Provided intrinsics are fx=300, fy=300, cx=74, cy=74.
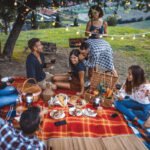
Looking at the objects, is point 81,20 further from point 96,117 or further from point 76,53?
point 96,117

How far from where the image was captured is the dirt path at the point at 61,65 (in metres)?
9.06

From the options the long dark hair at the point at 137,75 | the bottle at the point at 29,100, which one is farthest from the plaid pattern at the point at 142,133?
the bottle at the point at 29,100

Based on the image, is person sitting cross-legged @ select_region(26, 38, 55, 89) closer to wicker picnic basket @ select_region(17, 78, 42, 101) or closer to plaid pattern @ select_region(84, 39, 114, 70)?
wicker picnic basket @ select_region(17, 78, 42, 101)

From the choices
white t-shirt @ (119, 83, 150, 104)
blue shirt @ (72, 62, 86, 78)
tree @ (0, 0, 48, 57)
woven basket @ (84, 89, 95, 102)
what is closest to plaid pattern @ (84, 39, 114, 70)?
→ blue shirt @ (72, 62, 86, 78)

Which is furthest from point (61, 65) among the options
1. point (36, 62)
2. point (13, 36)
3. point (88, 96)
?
point (88, 96)

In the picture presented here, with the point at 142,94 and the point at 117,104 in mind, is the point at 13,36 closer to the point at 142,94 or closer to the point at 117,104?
the point at 117,104

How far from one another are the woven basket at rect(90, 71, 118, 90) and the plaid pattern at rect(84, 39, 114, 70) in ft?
2.30

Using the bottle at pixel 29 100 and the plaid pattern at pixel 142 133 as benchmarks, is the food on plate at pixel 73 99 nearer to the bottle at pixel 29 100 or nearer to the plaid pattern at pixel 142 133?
the bottle at pixel 29 100

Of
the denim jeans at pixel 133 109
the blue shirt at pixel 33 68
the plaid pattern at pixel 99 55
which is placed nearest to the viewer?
the denim jeans at pixel 133 109

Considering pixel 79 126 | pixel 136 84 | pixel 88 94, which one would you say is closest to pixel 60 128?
pixel 79 126

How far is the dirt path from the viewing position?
29.7 feet

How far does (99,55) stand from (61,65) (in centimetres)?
269

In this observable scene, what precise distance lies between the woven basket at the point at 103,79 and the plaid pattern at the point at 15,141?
3.13 meters

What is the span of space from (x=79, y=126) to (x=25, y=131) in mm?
1714
